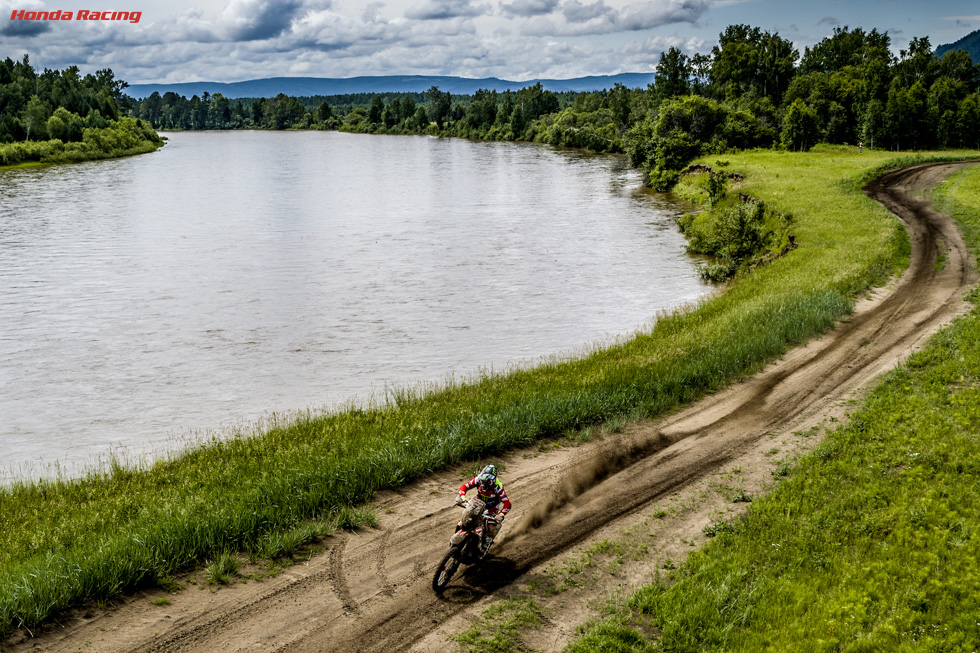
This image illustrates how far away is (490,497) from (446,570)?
1.49m

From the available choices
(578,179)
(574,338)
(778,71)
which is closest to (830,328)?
(574,338)

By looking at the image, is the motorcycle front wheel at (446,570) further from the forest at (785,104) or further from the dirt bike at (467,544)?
the forest at (785,104)

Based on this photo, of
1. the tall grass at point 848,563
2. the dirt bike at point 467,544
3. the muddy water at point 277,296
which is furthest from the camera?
the muddy water at point 277,296

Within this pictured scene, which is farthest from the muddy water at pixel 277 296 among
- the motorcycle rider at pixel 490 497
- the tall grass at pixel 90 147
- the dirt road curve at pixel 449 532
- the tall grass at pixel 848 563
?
the tall grass at pixel 90 147

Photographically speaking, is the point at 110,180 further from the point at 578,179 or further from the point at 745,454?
the point at 745,454

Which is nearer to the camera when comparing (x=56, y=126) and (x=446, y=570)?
(x=446, y=570)

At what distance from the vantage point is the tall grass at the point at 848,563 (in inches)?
432

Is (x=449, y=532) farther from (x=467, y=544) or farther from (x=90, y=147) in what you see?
(x=90, y=147)

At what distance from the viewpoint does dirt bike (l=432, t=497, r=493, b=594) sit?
1230 cm

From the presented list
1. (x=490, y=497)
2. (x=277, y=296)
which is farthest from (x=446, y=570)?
(x=277, y=296)

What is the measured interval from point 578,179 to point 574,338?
64285 mm

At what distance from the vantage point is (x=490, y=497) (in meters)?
12.9

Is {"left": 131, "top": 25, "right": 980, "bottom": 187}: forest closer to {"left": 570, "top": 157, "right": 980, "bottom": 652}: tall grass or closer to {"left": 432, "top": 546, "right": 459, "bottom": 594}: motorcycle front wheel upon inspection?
{"left": 570, "top": 157, "right": 980, "bottom": 652}: tall grass

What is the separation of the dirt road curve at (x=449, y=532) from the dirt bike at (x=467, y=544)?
273mm
